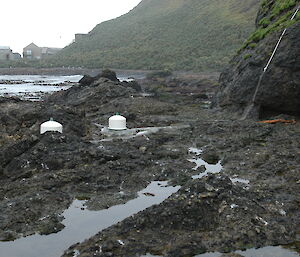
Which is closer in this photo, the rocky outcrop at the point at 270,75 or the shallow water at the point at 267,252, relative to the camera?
the shallow water at the point at 267,252

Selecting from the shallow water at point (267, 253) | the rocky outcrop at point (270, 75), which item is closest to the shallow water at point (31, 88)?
the rocky outcrop at point (270, 75)

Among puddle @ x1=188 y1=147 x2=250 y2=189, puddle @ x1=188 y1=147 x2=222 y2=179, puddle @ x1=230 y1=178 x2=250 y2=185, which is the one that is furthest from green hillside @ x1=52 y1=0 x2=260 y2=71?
puddle @ x1=230 y1=178 x2=250 y2=185

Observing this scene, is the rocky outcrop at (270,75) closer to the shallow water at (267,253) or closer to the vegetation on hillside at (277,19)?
the vegetation on hillside at (277,19)

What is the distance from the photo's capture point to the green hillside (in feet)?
325

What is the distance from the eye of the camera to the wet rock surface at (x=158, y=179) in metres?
7.06

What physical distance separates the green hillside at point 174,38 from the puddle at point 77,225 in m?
75.5

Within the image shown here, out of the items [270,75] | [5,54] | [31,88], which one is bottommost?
[31,88]

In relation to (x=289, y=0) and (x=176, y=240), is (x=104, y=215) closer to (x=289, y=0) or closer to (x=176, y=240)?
(x=176, y=240)

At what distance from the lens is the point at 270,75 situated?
770 inches

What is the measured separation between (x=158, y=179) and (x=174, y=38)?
118407 mm

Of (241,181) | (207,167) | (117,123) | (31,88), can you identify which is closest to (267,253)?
(241,181)

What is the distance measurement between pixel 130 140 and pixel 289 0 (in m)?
16.8

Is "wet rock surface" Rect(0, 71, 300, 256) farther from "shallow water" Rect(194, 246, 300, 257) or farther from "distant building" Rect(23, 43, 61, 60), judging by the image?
"distant building" Rect(23, 43, 61, 60)

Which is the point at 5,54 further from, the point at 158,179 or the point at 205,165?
the point at 158,179
